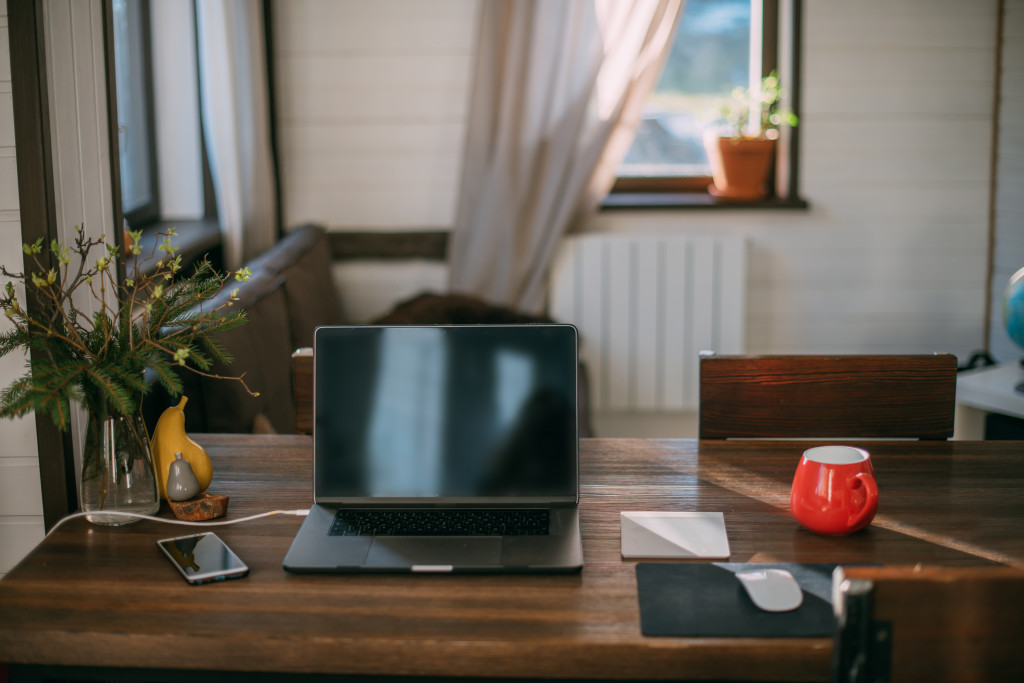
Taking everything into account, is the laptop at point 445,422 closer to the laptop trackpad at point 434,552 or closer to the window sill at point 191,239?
the laptop trackpad at point 434,552

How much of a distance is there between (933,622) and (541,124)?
2.46 meters

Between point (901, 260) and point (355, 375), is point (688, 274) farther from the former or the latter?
point (355, 375)

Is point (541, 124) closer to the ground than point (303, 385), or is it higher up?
higher up

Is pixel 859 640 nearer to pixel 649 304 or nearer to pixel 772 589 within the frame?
pixel 772 589

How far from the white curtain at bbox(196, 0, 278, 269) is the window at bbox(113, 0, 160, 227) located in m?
0.17

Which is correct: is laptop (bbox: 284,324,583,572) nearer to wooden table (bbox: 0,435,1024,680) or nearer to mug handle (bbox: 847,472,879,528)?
wooden table (bbox: 0,435,1024,680)

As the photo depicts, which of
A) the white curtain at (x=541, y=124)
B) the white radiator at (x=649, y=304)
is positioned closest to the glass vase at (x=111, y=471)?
the white curtain at (x=541, y=124)

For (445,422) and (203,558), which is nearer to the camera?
(203,558)

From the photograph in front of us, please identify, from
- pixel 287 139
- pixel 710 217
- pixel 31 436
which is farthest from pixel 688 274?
pixel 31 436

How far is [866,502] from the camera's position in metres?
1.12

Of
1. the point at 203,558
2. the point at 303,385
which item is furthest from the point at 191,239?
the point at 203,558

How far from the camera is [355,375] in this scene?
1.25 metres

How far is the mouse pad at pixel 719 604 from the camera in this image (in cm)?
93

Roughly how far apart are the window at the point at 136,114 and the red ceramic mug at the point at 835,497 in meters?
2.18
